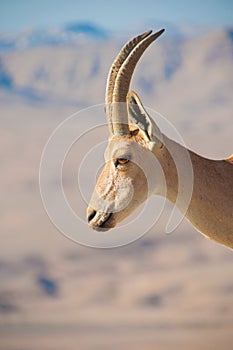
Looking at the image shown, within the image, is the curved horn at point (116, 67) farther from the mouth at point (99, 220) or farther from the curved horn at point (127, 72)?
the mouth at point (99, 220)

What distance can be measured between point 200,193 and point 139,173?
2.48 feet

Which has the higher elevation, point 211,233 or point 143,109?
point 143,109

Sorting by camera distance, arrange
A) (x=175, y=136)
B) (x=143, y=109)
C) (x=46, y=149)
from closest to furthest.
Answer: (x=143, y=109) < (x=175, y=136) < (x=46, y=149)

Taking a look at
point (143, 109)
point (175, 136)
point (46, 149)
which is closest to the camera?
point (143, 109)

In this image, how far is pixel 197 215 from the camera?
11547mm

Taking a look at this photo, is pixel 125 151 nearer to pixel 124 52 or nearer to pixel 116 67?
pixel 116 67

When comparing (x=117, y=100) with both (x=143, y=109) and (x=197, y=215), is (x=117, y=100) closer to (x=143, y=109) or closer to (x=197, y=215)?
(x=143, y=109)

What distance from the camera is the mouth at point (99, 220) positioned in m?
11.1

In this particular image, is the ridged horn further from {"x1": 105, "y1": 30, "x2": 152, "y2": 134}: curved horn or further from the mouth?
the mouth

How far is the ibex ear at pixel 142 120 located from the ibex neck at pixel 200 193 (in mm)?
187

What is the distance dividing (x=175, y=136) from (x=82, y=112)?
5.33 ft

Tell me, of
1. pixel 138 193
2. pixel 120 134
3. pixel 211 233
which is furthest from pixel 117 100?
pixel 211 233

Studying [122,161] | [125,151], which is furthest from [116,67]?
[122,161]

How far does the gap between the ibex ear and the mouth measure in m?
0.96
